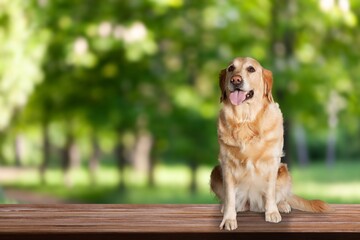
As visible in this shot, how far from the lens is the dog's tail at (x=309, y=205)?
4.79 feet

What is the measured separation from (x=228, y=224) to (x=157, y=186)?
14.9 ft

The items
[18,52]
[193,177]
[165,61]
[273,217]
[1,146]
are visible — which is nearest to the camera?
[273,217]

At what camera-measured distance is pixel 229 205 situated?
134cm

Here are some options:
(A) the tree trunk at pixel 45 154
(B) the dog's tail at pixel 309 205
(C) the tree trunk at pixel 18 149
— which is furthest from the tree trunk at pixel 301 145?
(B) the dog's tail at pixel 309 205

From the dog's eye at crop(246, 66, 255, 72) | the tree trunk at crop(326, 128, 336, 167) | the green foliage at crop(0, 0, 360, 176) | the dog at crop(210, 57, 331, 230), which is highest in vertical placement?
the green foliage at crop(0, 0, 360, 176)

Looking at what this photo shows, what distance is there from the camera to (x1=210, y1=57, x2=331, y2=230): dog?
50.4 inches

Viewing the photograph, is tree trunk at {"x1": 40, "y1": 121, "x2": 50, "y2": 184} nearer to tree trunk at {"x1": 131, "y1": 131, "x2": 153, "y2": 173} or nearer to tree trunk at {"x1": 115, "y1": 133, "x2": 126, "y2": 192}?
tree trunk at {"x1": 115, "y1": 133, "x2": 126, "y2": 192}

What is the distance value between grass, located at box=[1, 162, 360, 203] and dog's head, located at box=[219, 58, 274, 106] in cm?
414

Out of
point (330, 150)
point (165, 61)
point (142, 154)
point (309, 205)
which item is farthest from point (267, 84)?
point (330, 150)

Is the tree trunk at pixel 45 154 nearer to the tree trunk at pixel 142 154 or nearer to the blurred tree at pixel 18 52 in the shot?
the blurred tree at pixel 18 52

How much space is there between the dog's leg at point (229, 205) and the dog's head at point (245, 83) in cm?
16

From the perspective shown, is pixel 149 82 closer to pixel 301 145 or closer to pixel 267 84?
pixel 301 145

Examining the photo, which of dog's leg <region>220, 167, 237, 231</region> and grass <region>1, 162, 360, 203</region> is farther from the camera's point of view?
grass <region>1, 162, 360, 203</region>

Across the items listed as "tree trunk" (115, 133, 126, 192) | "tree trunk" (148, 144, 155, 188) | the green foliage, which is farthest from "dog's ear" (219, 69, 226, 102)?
"tree trunk" (148, 144, 155, 188)
